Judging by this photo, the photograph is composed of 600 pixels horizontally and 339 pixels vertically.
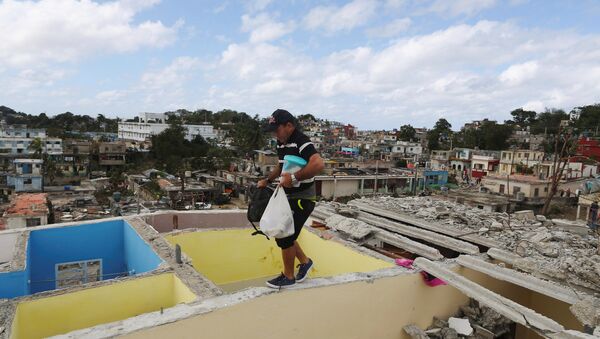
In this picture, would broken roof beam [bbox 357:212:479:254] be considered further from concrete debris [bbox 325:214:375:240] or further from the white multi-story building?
the white multi-story building

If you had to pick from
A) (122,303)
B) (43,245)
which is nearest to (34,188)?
(43,245)

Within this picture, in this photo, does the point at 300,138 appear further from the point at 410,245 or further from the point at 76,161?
the point at 76,161

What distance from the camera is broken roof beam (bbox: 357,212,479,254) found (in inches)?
206

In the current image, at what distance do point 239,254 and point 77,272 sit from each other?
8.59 ft

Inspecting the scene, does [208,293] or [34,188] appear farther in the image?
[34,188]

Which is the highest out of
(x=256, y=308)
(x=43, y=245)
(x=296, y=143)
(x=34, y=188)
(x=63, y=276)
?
(x=296, y=143)

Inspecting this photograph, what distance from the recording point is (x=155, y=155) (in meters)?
47.1

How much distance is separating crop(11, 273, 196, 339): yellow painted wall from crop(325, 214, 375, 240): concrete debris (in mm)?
2679

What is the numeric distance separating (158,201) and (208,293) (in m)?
26.6

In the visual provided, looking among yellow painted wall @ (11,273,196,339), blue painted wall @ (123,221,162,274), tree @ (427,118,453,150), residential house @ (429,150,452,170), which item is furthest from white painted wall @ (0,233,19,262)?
tree @ (427,118,453,150)

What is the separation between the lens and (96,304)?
399 cm

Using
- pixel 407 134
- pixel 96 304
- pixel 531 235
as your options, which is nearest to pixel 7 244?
pixel 96 304

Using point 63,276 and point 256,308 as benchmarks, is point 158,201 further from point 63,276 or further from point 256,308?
point 256,308

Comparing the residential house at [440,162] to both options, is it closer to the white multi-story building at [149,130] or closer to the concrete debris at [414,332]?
the white multi-story building at [149,130]
